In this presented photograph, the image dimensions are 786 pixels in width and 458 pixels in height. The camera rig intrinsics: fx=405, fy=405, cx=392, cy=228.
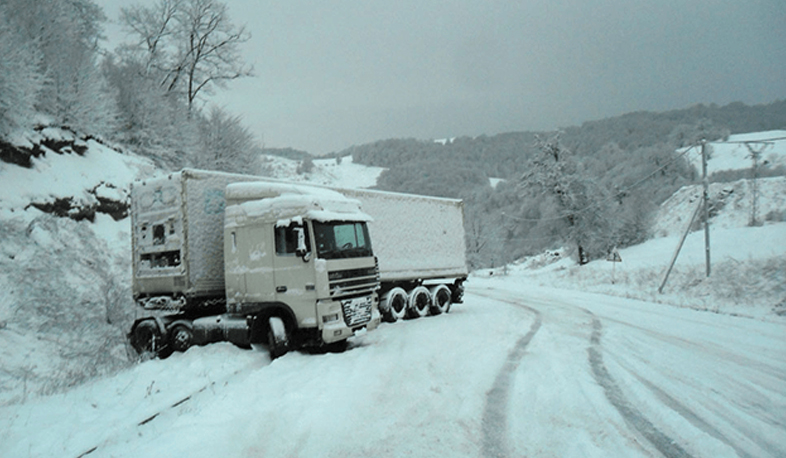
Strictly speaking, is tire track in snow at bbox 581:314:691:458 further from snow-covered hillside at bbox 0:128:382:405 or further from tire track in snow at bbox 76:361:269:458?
snow-covered hillside at bbox 0:128:382:405

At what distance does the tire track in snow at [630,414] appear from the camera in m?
3.88

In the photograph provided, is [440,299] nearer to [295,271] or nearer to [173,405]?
[295,271]

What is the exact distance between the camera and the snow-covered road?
405 centimetres

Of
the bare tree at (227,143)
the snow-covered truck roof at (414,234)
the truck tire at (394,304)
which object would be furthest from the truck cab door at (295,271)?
the bare tree at (227,143)

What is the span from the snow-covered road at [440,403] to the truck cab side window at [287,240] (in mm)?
2144

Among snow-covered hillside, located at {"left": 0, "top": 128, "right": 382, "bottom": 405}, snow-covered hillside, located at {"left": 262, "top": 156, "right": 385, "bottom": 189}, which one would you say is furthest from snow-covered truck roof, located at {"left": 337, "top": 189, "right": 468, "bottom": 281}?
snow-covered hillside, located at {"left": 262, "top": 156, "right": 385, "bottom": 189}

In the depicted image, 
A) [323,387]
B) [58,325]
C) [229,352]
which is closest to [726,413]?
[323,387]

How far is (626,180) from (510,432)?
185 ft

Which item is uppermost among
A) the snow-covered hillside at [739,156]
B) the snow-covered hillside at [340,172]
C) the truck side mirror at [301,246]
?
the snow-covered hillside at [340,172]

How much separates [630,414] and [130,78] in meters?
26.4

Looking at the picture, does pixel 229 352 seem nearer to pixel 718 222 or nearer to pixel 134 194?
pixel 134 194

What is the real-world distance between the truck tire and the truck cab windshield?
346 cm

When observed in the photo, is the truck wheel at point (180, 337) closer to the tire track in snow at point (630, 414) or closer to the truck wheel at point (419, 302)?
the truck wheel at point (419, 302)

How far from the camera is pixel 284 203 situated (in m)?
8.44
